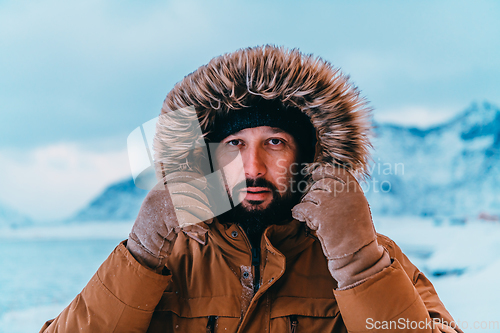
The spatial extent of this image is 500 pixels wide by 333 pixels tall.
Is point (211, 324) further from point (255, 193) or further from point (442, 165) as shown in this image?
point (442, 165)

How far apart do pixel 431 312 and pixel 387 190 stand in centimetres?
90

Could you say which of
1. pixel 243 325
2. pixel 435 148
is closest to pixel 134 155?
pixel 243 325

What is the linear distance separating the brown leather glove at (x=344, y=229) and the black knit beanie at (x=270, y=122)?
26 centimetres

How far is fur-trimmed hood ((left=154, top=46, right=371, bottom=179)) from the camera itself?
34.3 inches

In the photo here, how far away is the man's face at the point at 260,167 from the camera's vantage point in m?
0.89

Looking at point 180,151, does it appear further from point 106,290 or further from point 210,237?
point 106,290

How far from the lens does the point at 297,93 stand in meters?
0.87

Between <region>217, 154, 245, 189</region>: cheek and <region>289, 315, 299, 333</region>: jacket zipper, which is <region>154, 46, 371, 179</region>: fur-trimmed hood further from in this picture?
<region>289, 315, 299, 333</region>: jacket zipper

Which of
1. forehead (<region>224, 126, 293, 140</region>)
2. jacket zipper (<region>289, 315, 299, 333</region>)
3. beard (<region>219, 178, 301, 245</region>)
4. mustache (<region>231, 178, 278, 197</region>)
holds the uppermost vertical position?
forehead (<region>224, 126, 293, 140</region>)

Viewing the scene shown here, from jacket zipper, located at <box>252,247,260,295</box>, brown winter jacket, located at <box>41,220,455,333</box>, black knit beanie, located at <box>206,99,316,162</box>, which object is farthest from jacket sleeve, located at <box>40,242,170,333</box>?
black knit beanie, located at <box>206,99,316,162</box>

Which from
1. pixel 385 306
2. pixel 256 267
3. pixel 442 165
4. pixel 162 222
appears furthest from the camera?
pixel 442 165

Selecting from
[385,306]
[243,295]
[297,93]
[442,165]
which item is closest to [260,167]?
[297,93]

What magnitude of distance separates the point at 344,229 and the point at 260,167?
32 cm

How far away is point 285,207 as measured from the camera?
36.5 inches
